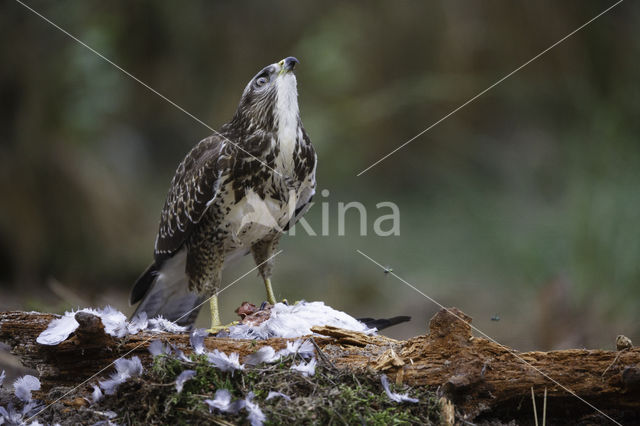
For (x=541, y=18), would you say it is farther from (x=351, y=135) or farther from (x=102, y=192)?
(x=102, y=192)

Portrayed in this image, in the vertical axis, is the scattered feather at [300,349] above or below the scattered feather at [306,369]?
above

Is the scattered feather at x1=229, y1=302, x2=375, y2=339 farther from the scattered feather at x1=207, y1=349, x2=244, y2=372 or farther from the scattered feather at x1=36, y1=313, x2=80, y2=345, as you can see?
the scattered feather at x1=36, y1=313, x2=80, y2=345

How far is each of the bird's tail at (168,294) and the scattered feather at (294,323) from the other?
1.16 meters

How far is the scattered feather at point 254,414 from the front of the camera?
2019mm

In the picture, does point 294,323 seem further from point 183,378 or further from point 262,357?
point 183,378

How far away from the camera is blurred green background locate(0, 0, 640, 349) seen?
18.3 feet

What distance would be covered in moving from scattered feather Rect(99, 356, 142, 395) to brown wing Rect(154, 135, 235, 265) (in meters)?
1.41

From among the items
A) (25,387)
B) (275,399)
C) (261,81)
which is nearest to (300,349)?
(275,399)

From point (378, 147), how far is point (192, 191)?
19.2 feet

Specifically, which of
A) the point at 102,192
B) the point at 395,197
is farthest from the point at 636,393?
the point at 395,197

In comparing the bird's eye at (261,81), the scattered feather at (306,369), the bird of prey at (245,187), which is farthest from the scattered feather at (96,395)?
the bird's eye at (261,81)

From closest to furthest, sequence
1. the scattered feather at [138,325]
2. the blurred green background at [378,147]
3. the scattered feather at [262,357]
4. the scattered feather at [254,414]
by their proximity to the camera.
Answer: the scattered feather at [254,414], the scattered feather at [262,357], the scattered feather at [138,325], the blurred green background at [378,147]

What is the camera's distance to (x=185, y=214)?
12.3ft

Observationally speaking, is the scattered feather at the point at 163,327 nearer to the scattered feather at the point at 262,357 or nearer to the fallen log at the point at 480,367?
the fallen log at the point at 480,367
